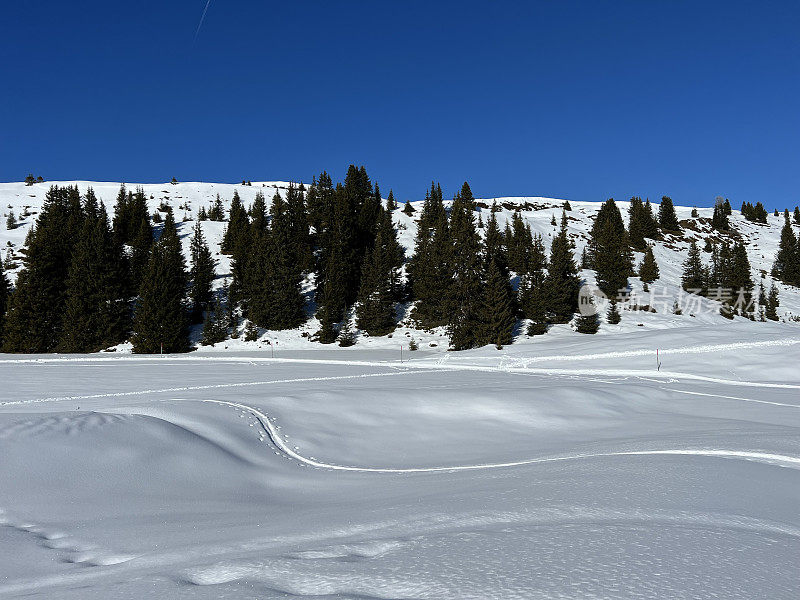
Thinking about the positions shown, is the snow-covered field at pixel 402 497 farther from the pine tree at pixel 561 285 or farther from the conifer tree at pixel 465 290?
the pine tree at pixel 561 285

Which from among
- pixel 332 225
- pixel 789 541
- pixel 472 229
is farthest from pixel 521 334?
pixel 789 541

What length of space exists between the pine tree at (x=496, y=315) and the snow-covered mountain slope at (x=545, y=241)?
2.53 metres

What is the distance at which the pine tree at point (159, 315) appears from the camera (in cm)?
3884

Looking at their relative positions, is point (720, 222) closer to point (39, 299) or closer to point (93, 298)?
point (93, 298)

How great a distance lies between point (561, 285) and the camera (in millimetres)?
46281

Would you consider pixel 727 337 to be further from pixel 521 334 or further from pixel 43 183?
pixel 43 183

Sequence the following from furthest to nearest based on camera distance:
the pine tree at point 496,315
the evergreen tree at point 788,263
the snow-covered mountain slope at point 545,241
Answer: the evergreen tree at point 788,263 → the snow-covered mountain slope at point 545,241 → the pine tree at point 496,315

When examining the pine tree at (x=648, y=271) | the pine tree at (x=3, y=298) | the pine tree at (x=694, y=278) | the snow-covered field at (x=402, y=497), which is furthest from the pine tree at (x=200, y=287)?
the pine tree at (x=694, y=278)

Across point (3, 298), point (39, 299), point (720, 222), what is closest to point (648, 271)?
point (720, 222)

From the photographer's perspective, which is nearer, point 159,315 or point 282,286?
point 159,315

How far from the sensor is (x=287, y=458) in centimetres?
821

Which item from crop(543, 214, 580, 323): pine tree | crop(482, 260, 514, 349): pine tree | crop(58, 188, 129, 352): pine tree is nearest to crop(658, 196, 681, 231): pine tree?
crop(543, 214, 580, 323): pine tree

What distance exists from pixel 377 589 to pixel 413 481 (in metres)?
4.20

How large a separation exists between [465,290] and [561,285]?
11526 mm
